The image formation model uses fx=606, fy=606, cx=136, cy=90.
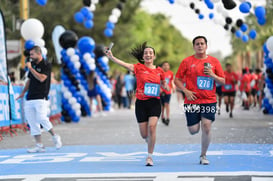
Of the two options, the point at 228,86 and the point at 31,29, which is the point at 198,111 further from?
the point at 228,86

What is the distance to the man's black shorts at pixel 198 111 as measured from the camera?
8.52 metres

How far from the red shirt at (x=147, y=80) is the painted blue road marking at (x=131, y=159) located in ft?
3.31

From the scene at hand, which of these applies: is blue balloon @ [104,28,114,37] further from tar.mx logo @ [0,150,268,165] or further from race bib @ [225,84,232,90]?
tar.mx logo @ [0,150,268,165]

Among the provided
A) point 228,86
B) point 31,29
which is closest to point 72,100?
point 31,29

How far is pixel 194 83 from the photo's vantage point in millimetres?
8570

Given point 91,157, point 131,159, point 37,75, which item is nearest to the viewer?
point 131,159

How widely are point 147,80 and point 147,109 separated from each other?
0.42m

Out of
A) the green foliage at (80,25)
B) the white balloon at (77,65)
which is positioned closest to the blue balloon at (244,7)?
the white balloon at (77,65)

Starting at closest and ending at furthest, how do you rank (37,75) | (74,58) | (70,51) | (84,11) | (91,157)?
(91,157)
(37,75)
(70,51)
(74,58)
(84,11)

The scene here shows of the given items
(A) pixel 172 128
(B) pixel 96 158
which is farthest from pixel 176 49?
(B) pixel 96 158

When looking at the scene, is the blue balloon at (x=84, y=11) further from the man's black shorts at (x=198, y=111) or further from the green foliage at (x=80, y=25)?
the man's black shorts at (x=198, y=111)

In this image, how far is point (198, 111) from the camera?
8.56 metres

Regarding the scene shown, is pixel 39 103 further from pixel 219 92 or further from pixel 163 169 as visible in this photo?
pixel 219 92

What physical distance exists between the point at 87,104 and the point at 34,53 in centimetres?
1232
